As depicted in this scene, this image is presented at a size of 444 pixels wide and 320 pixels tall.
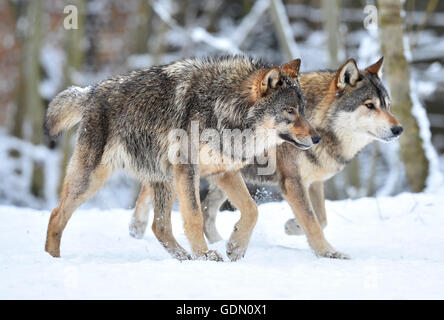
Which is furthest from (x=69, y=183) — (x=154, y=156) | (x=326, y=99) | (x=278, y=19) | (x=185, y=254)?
(x=278, y=19)

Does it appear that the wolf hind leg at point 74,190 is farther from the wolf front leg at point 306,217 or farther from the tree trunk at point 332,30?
the tree trunk at point 332,30

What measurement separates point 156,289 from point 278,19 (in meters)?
10.8

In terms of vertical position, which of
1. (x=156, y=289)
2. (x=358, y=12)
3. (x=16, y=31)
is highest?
A: (x=156, y=289)

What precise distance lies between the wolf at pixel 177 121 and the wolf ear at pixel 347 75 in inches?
24.7

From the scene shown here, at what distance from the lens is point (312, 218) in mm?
5375

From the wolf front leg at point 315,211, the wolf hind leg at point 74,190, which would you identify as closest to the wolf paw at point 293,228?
the wolf front leg at point 315,211

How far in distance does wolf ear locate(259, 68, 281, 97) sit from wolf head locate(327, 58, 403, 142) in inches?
34.0

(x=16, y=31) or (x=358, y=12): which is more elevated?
(x=358, y=12)

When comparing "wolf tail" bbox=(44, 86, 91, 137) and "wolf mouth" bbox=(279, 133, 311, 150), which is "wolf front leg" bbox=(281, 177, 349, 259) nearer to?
"wolf mouth" bbox=(279, 133, 311, 150)

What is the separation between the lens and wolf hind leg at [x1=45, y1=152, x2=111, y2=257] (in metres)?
5.23

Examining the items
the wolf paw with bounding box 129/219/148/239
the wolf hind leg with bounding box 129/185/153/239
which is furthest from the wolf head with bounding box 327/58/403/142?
the wolf paw with bounding box 129/219/148/239
